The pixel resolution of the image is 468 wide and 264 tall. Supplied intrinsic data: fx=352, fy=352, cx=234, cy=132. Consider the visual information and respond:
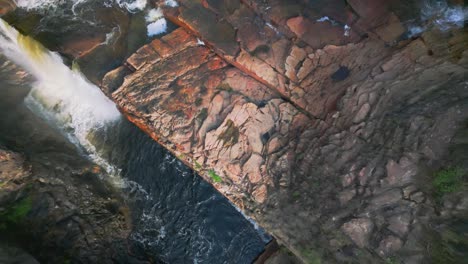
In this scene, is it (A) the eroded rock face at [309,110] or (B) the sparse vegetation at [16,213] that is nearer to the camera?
(A) the eroded rock face at [309,110]

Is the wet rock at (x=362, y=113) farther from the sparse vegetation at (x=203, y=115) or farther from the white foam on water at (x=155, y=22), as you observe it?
the white foam on water at (x=155, y=22)

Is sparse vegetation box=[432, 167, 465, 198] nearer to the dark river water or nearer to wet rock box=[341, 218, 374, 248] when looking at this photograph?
wet rock box=[341, 218, 374, 248]

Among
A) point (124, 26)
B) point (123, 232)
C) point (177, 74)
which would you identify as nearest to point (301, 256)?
point (123, 232)

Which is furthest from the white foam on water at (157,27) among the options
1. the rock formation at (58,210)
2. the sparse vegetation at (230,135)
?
the rock formation at (58,210)

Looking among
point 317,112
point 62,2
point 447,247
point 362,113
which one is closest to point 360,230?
point 447,247

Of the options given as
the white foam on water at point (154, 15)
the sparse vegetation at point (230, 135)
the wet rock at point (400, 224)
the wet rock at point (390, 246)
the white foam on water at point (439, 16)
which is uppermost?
the white foam on water at point (439, 16)
